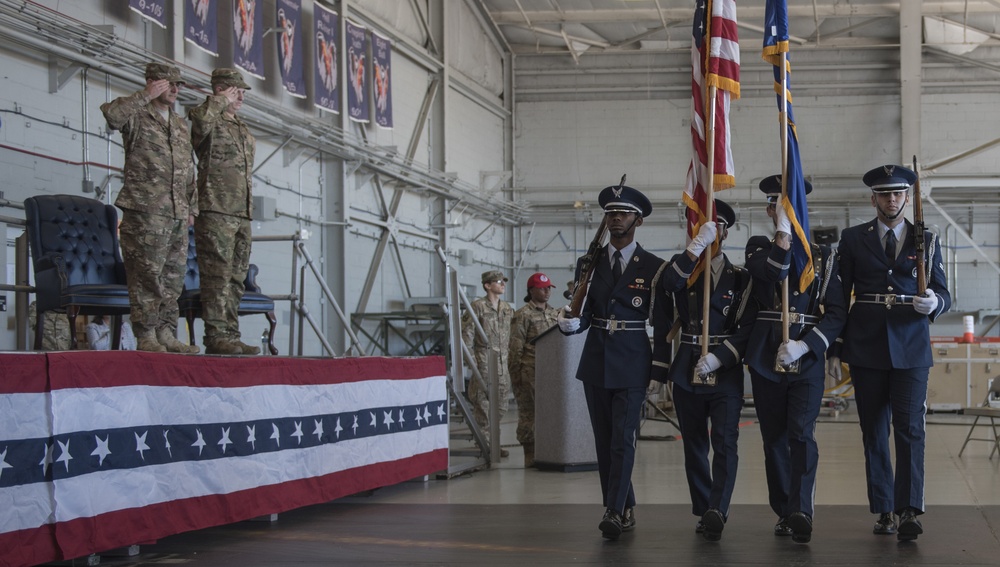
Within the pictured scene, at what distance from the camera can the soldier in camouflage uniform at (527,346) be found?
9758mm

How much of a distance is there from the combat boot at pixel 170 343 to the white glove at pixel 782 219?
3.30 metres

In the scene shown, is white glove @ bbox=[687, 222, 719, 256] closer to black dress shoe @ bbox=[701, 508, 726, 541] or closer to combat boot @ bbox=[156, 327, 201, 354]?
black dress shoe @ bbox=[701, 508, 726, 541]

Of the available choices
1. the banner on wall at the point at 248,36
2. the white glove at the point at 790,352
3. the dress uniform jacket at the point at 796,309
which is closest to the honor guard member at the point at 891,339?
the dress uniform jacket at the point at 796,309

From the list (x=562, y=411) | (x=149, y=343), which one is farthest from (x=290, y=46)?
(x=149, y=343)

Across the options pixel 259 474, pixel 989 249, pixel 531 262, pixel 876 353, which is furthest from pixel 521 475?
pixel 989 249

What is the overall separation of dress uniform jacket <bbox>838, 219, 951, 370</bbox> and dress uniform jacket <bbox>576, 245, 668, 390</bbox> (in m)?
0.99

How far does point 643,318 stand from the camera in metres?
5.72

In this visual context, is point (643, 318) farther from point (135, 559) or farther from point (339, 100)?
point (339, 100)

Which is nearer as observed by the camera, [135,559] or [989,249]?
[135,559]

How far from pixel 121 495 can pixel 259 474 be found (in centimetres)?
117

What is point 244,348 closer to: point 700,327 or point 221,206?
point 221,206

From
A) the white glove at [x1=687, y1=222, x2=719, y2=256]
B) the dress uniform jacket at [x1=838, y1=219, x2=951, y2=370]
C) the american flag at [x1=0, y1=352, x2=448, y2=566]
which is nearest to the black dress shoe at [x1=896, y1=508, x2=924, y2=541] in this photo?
the dress uniform jacket at [x1=838, y1=219, x2=951, y2=370]

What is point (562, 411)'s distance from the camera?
8938 millimetres

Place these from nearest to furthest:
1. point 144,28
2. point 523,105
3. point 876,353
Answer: point 876,353
point 144,28
point 523,105
